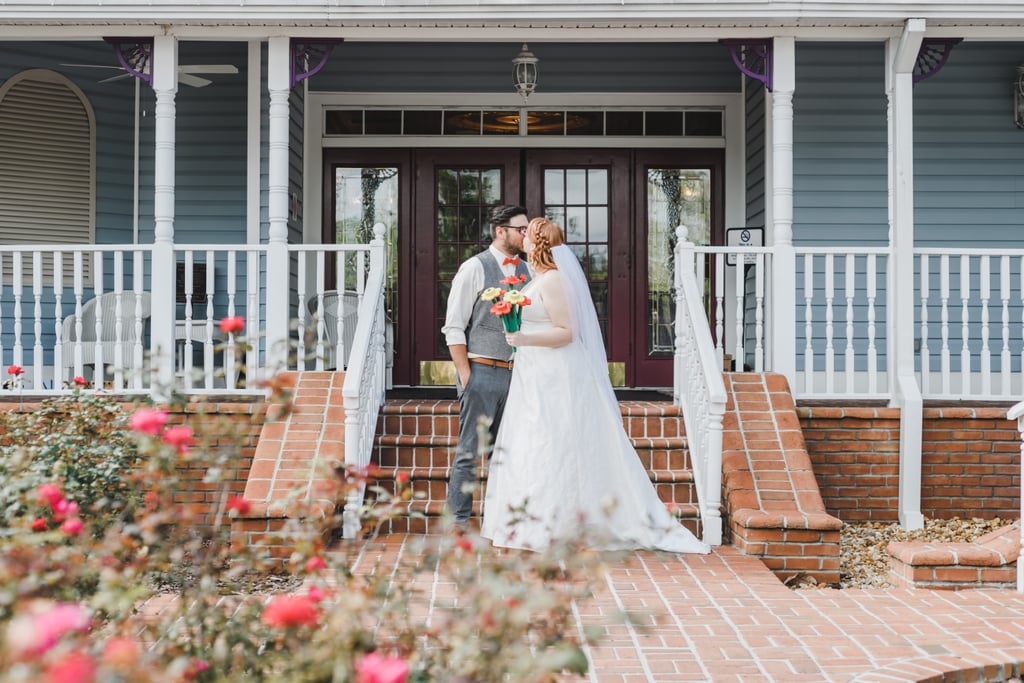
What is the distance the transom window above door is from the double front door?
0.19m

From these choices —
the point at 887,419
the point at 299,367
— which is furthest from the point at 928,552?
the point at 299,367

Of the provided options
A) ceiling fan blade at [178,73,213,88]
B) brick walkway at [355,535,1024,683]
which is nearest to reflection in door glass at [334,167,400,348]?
ceiling fan blade at [178,73,213,88]

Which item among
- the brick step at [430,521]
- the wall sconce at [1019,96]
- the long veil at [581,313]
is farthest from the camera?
the wall sconce at [1019,96]

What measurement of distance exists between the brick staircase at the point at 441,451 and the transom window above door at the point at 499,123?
330 cm

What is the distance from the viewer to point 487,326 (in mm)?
5750

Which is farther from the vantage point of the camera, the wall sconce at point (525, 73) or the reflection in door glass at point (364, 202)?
the reflection in door glass at point (364, 202)

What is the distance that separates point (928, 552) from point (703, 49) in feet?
18.1

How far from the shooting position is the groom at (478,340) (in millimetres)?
5668

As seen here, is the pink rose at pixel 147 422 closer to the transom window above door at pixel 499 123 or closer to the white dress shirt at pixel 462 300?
the white dress shirt at pixel 462 300

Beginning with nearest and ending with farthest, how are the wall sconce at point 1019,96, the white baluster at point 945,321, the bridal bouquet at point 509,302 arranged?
the bridal bouquet at point 509,302 < the white baluster at point 945,321 < the wall sconce at point 1019,96

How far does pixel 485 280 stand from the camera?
572 cm

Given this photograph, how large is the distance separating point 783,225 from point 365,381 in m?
3.03

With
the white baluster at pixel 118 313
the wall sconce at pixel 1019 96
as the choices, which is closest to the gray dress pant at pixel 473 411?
the white baluster at pixel 118 313

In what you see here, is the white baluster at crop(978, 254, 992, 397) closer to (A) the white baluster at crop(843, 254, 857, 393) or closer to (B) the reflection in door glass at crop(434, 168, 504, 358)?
(A) the white baluster at crop(843, 254, 857, 393)
